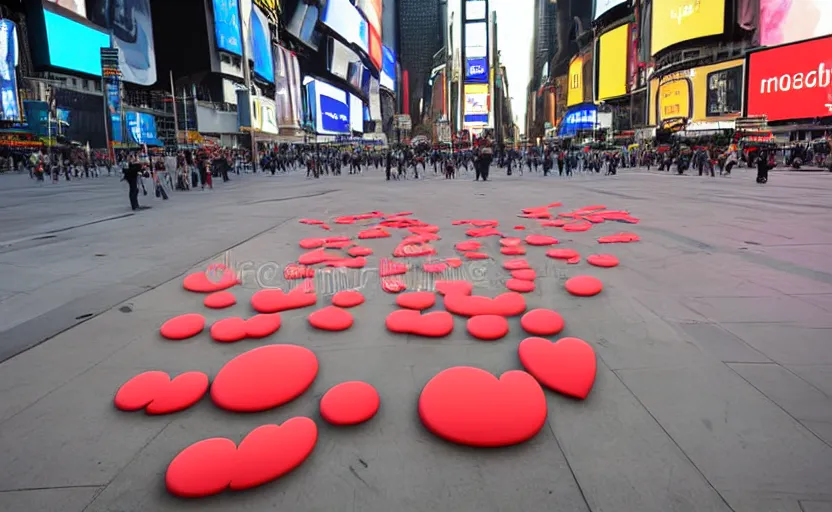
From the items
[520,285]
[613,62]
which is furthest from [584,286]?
[613,62]

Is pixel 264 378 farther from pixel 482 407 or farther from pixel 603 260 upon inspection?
pixel 603 260

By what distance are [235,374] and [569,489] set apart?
2067mm

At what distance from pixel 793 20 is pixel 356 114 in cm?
7218

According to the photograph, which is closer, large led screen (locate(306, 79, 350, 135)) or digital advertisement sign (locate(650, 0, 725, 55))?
digital advertisement sign (locate(650, 0, 725, 55))

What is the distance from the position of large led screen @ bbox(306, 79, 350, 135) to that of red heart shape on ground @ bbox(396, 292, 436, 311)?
77402 millimetres

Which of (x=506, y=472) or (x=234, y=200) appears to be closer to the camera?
(x=506, y=472)

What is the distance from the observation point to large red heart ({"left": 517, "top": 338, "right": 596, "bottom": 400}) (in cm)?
294

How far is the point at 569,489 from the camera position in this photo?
6.79 ft

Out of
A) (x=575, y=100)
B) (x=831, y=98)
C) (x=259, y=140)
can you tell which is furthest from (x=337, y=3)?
(x=831, y=98)

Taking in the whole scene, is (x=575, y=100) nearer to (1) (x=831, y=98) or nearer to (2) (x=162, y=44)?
(1) (x=831, y=98)

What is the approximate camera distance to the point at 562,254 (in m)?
6.66

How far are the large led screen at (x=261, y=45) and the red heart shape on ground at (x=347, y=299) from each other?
66735 millimetres

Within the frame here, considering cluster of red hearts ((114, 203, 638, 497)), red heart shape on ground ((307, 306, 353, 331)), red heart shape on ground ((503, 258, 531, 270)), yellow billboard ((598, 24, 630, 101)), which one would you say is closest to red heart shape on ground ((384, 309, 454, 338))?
cluster of red hearts ((114, 203, 638, 497))

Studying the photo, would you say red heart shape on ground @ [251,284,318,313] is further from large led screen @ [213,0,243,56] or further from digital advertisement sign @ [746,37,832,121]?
large led screen @ [213,0,243,56]
